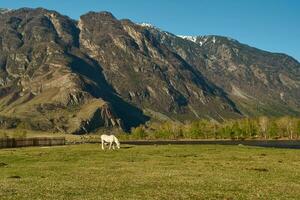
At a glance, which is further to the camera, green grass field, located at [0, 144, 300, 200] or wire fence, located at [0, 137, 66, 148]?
wire fence, located at [0, 137, 66, 148]

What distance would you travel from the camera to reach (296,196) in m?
33.5

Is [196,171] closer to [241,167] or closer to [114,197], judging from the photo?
[241,167]

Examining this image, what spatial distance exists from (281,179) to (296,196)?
10.4 meters

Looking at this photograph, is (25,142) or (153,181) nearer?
(153,181)

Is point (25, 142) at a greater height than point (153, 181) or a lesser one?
greater

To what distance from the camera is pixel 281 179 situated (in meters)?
43.8

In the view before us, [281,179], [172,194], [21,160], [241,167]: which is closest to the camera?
[172,194]

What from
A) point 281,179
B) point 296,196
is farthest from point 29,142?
point 296,196

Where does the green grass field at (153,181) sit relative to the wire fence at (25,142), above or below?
below

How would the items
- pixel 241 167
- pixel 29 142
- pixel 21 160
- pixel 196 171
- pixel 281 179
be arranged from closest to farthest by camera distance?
pixel 281 179
pixel 196 171
pixel 241 167
pixel 21 160
pixel 29 142

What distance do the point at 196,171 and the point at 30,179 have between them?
17.0 metres

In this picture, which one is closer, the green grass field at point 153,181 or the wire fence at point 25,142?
the green grass field at point 153,181

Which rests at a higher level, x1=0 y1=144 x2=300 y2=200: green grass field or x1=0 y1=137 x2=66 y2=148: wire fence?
x1=0 y1=137 x2=66 y2=148: wire fence

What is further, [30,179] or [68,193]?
[30,179]
